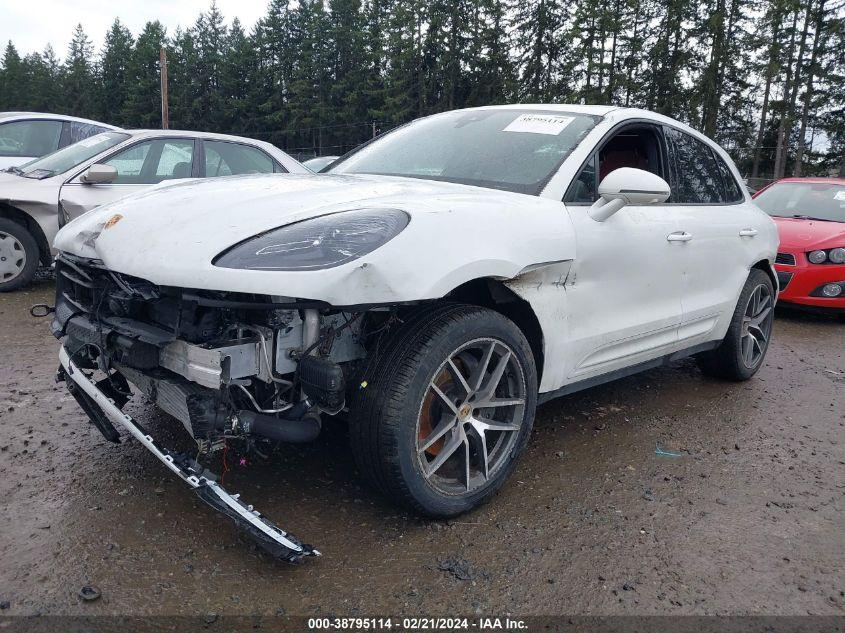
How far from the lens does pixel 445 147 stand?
11.3 ft

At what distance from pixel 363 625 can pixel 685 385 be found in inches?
126

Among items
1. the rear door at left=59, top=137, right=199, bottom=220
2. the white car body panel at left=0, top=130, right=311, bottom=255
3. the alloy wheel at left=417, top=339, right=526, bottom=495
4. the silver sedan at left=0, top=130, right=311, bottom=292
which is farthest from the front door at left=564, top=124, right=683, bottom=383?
the rear door at left=59, top=137, right=199, bottom=220

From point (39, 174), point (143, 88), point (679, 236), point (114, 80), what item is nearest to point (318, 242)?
point (679, 236)

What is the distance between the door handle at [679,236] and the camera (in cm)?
340

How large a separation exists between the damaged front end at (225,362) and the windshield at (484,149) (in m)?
1.02

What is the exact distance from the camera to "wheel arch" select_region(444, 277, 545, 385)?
8.61 ft

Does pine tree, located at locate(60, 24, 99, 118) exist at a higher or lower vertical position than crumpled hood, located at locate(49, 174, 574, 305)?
higher

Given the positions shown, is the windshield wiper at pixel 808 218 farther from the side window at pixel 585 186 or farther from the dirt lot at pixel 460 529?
the side window at pixel 585 186

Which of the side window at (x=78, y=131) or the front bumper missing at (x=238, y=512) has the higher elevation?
the side window at (x=78, y=131)

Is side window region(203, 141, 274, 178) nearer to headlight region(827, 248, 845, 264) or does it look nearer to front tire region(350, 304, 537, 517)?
front tire region(350, 304, 537, 517)

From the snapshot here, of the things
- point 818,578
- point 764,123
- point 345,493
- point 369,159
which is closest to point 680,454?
point 818,578

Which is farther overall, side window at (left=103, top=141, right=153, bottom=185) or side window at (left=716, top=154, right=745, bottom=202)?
side window at (left=103, top=141, right=153, bottom=185)

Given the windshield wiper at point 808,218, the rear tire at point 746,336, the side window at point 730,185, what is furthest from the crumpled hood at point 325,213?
the windshield wiper at point 808,218

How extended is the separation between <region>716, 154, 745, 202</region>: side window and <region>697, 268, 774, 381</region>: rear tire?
0.50 meters
